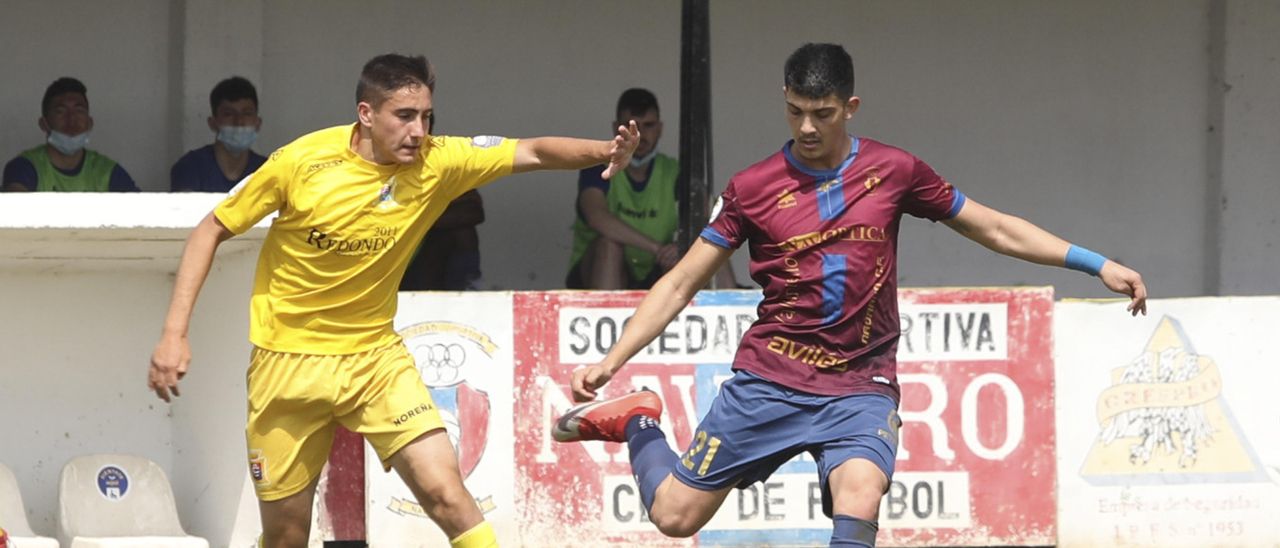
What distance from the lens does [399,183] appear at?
7.02 metres

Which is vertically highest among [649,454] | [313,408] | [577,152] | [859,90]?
[859,90]

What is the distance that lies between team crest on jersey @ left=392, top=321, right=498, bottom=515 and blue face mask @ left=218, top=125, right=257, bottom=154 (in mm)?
2737

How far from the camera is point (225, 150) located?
11.4 m

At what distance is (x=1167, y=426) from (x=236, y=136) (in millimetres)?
5388

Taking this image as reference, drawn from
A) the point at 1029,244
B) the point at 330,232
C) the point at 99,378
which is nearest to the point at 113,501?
the point at 99,378

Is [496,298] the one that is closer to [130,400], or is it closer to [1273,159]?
[130,400]

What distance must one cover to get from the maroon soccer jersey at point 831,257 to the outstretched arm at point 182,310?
1.80 m

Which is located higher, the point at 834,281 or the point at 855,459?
the point at 834,281

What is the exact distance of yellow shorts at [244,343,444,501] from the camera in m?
6.94

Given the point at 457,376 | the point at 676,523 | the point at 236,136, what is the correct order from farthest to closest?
the point at 236,136
the point at 457,376
the point at 676,523

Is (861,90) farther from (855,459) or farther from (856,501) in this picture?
(856,501)

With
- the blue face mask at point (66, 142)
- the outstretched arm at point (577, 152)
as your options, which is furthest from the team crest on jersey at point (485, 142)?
the blue face mask at point (66, 142)

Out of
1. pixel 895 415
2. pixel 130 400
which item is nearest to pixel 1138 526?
pixel 895 415

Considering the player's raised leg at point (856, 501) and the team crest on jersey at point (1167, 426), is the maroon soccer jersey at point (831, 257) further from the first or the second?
the team crest on jersey at point (1167, 426)
